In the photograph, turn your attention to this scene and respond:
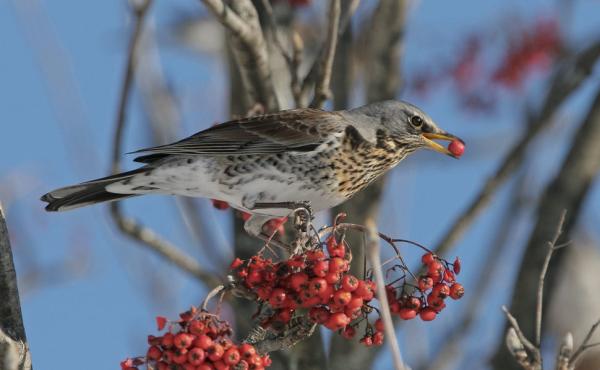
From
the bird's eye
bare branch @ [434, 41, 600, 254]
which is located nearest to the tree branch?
bare branch @ [434, 41, 600, 254]

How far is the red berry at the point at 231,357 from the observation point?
2867 mm

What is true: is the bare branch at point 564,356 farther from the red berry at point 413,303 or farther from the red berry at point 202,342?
the red berry at point 202,342

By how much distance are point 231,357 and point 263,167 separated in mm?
1639

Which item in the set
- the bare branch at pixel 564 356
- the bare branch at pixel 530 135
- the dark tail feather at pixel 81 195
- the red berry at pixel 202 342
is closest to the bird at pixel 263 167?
the dark tail feather at pixel 81 195

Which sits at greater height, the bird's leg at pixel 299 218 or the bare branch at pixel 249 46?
the bare branch at pixel 249 46

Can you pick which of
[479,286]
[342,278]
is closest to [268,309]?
[342,278]

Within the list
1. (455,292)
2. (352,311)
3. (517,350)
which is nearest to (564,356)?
(517,350)

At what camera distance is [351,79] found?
5289mm

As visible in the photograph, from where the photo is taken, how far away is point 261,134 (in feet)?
14.6

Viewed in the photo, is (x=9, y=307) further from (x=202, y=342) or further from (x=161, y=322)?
(x=202, y=342)

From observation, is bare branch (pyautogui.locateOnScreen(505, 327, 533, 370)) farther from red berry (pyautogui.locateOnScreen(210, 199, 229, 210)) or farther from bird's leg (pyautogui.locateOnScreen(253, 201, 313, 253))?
red berry (pyautogui.locateOnScreen(210, 199, 229, 210))

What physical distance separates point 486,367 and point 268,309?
2.09m

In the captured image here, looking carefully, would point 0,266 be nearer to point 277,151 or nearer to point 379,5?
point 277,151

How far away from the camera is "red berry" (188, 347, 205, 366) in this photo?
9.27 ft
